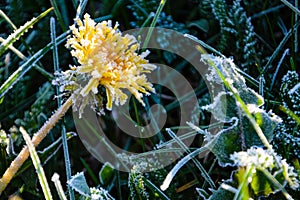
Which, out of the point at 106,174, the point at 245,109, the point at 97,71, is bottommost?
the point at 106,174

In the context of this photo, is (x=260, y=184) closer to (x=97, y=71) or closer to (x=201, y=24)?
(x=97, y=71)

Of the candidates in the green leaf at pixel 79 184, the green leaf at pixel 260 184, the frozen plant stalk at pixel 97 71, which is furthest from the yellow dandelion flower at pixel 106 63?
the green leaf at pixel 260 184

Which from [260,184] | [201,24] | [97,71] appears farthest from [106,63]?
[201,24]

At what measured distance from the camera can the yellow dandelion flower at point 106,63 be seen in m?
0.81

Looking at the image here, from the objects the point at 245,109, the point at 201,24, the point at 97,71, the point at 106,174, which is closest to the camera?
the point at 245,109

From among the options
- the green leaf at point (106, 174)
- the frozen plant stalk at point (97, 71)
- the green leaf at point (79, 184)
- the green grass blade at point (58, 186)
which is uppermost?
the frozen plant stalk at point (97, 71)

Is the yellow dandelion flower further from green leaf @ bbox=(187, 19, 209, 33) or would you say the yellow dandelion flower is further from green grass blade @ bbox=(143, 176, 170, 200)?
green leaf @ bbox=(187, 19, 209, 33)

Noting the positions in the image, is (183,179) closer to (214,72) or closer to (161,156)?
(161,156)

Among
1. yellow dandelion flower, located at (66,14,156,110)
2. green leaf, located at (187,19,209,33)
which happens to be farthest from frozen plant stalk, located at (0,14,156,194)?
green leaf, located at (187,19,209,33)

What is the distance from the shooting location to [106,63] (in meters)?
0.82

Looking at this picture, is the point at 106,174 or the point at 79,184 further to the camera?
the point at 106,174

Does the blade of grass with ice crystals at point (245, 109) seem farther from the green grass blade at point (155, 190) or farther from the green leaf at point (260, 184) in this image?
the green grass blade at point (155, 190)

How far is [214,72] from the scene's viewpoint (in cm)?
79

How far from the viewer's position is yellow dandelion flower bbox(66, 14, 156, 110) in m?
0.81
